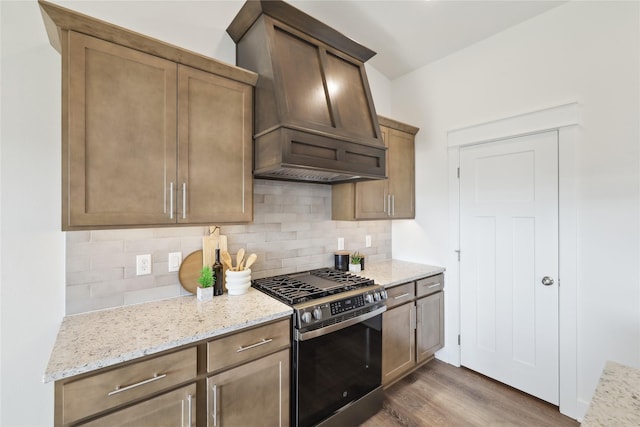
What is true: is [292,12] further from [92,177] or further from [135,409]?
[135,409]

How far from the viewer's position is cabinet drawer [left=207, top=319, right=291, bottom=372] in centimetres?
143

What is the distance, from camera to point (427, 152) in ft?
10.0

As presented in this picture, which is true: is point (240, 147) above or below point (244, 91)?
below

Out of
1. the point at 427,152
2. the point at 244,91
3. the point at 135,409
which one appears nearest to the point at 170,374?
the point at 135,409

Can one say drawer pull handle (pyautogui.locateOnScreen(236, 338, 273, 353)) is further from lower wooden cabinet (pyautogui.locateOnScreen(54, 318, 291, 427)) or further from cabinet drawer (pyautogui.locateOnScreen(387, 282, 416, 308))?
cabinet drawer (pyautogui.locateOnScreen(387, 282, 416, 308))

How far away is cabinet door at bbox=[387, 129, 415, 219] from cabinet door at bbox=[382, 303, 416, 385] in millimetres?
966

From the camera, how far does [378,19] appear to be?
97.1 inches

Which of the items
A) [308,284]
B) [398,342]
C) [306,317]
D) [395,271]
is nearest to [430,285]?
[395,271]

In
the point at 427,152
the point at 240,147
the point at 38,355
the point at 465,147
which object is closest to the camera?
the point at 38,355

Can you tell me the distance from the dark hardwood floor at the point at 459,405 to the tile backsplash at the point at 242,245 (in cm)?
125

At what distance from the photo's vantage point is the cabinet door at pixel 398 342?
2.32m

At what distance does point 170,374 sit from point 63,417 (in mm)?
367

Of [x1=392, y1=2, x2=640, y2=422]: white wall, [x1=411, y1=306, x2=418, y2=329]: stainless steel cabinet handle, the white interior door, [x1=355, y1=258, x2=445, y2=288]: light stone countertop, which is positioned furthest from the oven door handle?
[x1=392, y1=2, x2=640, y2=422]: white wall

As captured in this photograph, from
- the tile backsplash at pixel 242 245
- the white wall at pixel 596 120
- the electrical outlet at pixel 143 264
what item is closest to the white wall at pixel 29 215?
the tile backsplash at pixel 242 245
